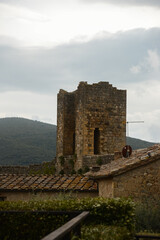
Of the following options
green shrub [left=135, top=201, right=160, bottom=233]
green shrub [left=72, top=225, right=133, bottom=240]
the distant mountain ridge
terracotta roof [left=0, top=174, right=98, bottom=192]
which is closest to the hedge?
green shrub [left=72, top=225, right=133, bottom=240]

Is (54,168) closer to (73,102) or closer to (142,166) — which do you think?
(73,102)

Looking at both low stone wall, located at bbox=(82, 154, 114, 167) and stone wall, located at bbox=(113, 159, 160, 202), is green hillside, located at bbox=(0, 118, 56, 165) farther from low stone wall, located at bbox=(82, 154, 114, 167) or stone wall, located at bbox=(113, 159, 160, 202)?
stone wall, located at bbox=(113, 159, 160, 202)

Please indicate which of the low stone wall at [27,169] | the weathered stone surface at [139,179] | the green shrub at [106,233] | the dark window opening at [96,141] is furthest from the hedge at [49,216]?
the low stone wall at [27,169]

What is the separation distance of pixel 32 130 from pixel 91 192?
98325mm

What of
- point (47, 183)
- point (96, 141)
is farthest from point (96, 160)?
point (47, 183)

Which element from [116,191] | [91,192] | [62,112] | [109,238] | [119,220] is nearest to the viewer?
[109,238]

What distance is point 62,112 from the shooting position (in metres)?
30.3

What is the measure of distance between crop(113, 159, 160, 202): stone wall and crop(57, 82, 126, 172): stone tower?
1247 cm

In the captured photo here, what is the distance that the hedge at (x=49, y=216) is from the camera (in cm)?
844

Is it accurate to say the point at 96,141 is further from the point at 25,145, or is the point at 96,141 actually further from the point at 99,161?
the point at 25,145

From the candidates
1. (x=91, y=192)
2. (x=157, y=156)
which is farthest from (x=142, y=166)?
(x=91, y=192)

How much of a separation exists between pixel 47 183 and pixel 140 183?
14.9ft

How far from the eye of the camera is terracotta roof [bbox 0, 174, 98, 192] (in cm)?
1595

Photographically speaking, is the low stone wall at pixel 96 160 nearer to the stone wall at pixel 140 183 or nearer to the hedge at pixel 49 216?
the stone wall at pixel 140 183
